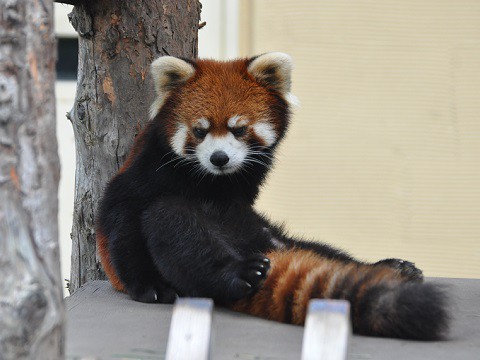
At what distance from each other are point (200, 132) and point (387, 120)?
249 cm

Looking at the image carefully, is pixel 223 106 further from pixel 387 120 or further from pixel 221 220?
pixel 387 120

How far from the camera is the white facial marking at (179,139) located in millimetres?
2879

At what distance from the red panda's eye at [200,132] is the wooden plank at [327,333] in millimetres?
1255

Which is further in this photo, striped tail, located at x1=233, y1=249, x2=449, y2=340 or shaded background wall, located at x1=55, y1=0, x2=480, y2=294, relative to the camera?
shaded background wall, located at x1=55, y1=0, x2=480, y2=294

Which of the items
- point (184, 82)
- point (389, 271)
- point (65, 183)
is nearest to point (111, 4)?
point (184, 82)

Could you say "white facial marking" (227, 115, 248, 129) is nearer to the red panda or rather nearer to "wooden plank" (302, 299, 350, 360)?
the red panda

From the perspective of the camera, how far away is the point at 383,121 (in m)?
5.18

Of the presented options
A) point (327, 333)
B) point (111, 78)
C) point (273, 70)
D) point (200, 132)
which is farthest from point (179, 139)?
point (327, 333)

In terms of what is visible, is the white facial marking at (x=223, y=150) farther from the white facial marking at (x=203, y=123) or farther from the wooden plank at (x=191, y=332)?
the wooden plank at (x=191, y=332)

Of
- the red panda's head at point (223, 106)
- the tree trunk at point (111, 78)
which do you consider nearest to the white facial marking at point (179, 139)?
the red panda's head at point (223, 106)

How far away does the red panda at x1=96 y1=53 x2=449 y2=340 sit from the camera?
2.33 metres

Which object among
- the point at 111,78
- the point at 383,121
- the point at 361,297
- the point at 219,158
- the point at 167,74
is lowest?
the point at 383,121

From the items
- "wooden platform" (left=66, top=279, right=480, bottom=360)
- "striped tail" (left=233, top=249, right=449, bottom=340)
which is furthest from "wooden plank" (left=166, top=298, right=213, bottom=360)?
"striped tail" (left=233, top=249, right=449, bottom=340)

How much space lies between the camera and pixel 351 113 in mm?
5188
